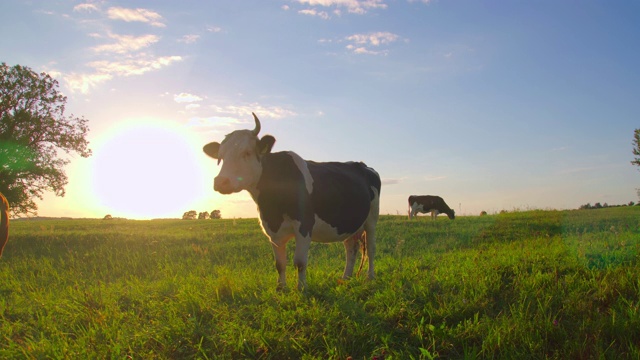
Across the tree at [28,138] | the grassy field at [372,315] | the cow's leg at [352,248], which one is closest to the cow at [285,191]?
the cow's leg at [352,248]

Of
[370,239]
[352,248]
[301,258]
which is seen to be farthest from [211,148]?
[370,239]

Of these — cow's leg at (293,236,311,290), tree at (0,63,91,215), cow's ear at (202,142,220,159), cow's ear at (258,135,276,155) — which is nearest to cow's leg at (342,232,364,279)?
cow's leg at (293,236,311,290)

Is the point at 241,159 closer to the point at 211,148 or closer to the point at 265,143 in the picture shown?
the point at 265,143

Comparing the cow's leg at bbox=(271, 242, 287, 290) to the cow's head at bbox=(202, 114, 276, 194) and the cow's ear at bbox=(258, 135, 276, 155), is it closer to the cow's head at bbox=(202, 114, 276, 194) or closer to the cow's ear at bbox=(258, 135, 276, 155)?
the cow's head at bbox=(202, 114, 276, 194)

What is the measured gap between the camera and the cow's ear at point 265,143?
687cm

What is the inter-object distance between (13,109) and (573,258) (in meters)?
28.1

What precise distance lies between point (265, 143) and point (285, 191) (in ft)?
2.66

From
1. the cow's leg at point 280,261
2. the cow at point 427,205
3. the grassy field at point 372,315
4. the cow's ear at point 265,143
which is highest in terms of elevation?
the cow's ear at point 265,143

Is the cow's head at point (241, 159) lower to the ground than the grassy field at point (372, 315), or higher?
higher

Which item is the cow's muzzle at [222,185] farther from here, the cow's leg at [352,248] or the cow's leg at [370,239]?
the cow's leg at [370,239]

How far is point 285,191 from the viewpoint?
702 cm

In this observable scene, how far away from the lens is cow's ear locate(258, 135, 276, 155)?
270 inches

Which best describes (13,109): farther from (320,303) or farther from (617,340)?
(617,340)

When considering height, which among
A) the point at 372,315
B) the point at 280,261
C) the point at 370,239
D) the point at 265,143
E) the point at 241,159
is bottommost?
the point at 372,315
